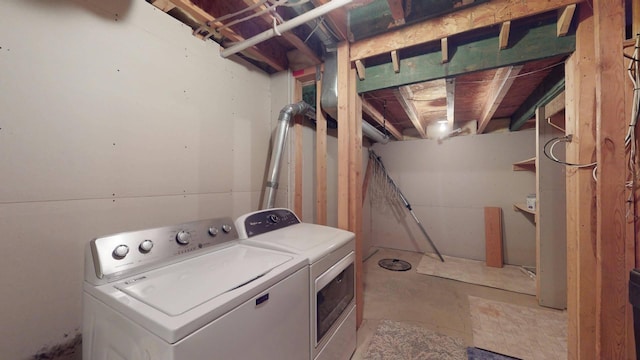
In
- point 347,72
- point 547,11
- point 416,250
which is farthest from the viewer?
point 416,250

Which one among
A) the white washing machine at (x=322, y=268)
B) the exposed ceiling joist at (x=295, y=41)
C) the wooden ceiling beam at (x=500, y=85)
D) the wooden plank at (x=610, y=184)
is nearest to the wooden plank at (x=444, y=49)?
the wooden ceiling beam at (x=500, y=85)

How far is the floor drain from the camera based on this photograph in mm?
3363

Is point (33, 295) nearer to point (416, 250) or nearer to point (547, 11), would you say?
point (547, 11)

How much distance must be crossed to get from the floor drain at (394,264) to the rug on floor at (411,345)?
1.37 metres

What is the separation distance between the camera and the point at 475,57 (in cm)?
164

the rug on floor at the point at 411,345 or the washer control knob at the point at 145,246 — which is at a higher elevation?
the washer control knob at the point at 145,246

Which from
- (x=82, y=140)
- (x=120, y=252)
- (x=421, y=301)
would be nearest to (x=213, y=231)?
(x=120, y=252)

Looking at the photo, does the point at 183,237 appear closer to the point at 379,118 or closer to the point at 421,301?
the point at 421,301

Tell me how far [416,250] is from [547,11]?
3.59 meters

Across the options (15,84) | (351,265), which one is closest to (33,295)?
(15,84)

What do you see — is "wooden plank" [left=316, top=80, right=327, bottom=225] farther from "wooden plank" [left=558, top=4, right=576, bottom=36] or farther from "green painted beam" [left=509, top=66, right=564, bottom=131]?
"green painted beam" [left=509, top=66, right=564, bottom=131]

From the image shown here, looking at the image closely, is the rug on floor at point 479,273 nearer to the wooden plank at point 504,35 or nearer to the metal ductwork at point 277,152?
the metal ductwork at point 277,152

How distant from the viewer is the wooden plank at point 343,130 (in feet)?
6.22

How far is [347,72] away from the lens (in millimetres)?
1897
